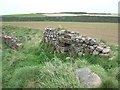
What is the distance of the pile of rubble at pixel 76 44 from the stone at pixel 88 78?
3.10 meters

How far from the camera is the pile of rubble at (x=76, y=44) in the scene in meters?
15.2

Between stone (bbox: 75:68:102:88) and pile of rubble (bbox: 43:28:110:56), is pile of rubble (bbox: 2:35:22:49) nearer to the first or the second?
pile of rubble (bbox: 43:28:110:56)

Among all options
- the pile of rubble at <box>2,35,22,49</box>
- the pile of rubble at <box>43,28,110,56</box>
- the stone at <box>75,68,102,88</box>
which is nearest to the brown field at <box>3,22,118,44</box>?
the pile of rubble at <box>2,35,22,49</box>

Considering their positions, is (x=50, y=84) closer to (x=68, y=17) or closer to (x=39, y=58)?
(x=39, y=58)

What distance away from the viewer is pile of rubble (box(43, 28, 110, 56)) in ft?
49.8

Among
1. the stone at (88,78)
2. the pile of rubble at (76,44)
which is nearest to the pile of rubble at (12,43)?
the pile of rubble at (76,44)

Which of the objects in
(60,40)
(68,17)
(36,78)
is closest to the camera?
(36,78)

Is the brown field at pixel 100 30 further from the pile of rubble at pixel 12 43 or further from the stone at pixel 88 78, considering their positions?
the stone at pixel 88 78

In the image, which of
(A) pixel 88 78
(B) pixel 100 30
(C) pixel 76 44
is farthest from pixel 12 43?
(A) pixel 88 78

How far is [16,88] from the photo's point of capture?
39.4 feet

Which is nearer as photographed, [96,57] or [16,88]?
[16,88]

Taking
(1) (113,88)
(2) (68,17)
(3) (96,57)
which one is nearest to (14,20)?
(2) (68,17)

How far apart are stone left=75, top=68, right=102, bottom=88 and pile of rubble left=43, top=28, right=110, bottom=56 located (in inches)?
122

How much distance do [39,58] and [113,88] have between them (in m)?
6.59
